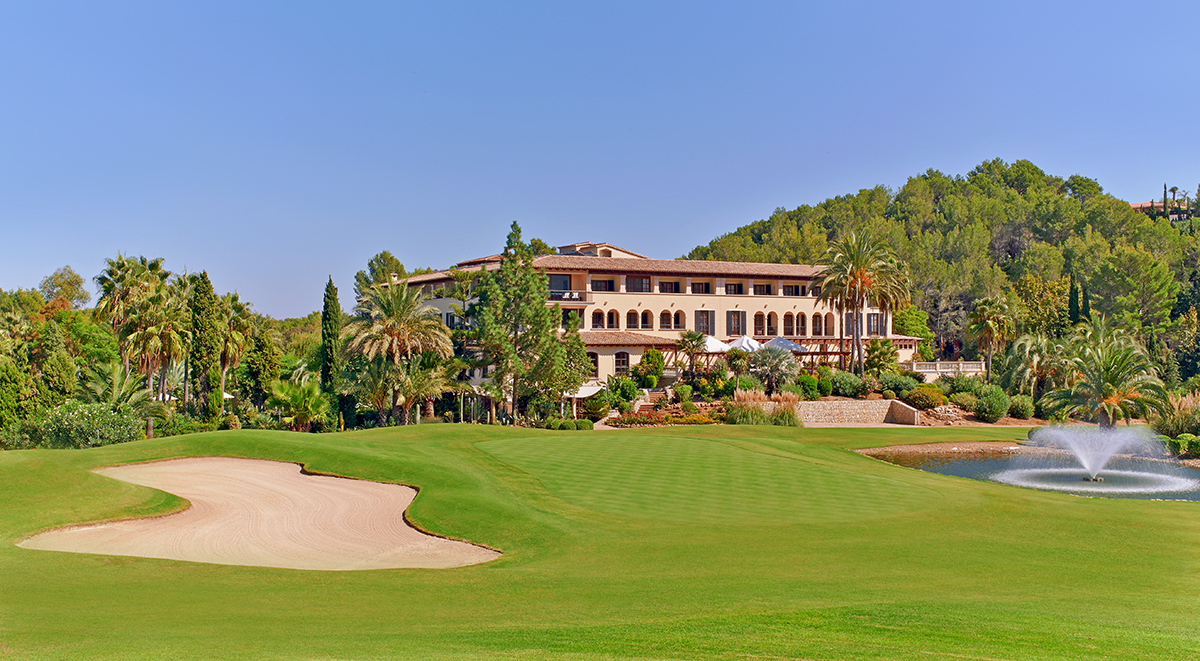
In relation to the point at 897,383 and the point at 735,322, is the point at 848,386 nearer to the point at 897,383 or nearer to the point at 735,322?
the point at 897,383

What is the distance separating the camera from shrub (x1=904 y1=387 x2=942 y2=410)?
56.6m

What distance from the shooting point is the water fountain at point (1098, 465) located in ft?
92.3

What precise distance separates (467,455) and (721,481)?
31.1 feet

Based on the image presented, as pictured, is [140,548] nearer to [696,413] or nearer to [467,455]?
[467,455]

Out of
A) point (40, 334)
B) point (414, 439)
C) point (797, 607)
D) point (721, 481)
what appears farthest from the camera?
point (40, 334)

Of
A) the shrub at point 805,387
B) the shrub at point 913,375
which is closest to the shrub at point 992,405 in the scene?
the shrub at point 913,375

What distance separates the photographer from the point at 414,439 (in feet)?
116

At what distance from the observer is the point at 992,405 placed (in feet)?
180

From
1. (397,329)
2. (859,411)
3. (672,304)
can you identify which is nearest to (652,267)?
(672,304)

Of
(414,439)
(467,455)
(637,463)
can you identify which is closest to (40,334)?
(414,439)

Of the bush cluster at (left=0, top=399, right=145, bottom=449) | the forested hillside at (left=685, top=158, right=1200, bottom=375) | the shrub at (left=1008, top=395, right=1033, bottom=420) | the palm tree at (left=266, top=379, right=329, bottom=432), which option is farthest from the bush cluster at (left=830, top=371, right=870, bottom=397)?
the bush cluster at (left=0, top=399, right=145, bottom=449)

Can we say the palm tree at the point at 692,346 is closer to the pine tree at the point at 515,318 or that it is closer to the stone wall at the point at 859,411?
the stone wall at the point at 859,411

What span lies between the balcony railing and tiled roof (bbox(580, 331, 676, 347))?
2.64m

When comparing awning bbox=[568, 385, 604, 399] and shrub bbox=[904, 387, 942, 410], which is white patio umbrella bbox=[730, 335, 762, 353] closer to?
awning bbox=[568, 385, 604, 399]
